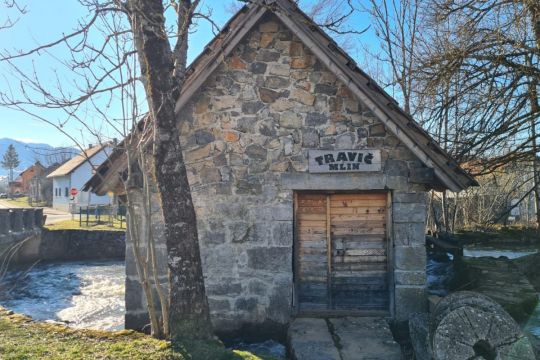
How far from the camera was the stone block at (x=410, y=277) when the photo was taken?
20.5ft

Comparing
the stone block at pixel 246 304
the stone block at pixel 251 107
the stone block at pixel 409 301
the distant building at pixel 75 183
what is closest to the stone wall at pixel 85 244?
the stone block at pixel 246 304

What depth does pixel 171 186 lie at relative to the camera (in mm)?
4336

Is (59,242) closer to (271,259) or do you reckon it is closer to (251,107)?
(271,259)

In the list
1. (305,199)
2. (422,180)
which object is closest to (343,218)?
(305,199)

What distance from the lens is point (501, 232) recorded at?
41.4ft

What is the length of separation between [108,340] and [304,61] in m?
4.50

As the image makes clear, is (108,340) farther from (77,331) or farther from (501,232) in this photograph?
(501,232)

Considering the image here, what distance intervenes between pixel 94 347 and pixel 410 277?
427 cm

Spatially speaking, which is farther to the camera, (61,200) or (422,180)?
(61,200)

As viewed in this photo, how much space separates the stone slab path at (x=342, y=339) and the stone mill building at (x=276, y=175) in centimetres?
34

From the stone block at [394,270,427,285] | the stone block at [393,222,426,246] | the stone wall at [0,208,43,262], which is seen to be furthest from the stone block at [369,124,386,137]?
the stone wall at [0,208,43,262]

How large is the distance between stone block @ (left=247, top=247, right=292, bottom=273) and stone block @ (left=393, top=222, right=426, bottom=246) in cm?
159

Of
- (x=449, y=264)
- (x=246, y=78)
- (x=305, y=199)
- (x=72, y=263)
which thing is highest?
(x=246, y=78)

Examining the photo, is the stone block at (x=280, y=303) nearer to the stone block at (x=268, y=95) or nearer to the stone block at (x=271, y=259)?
the stone block at (x=271, y=259)
